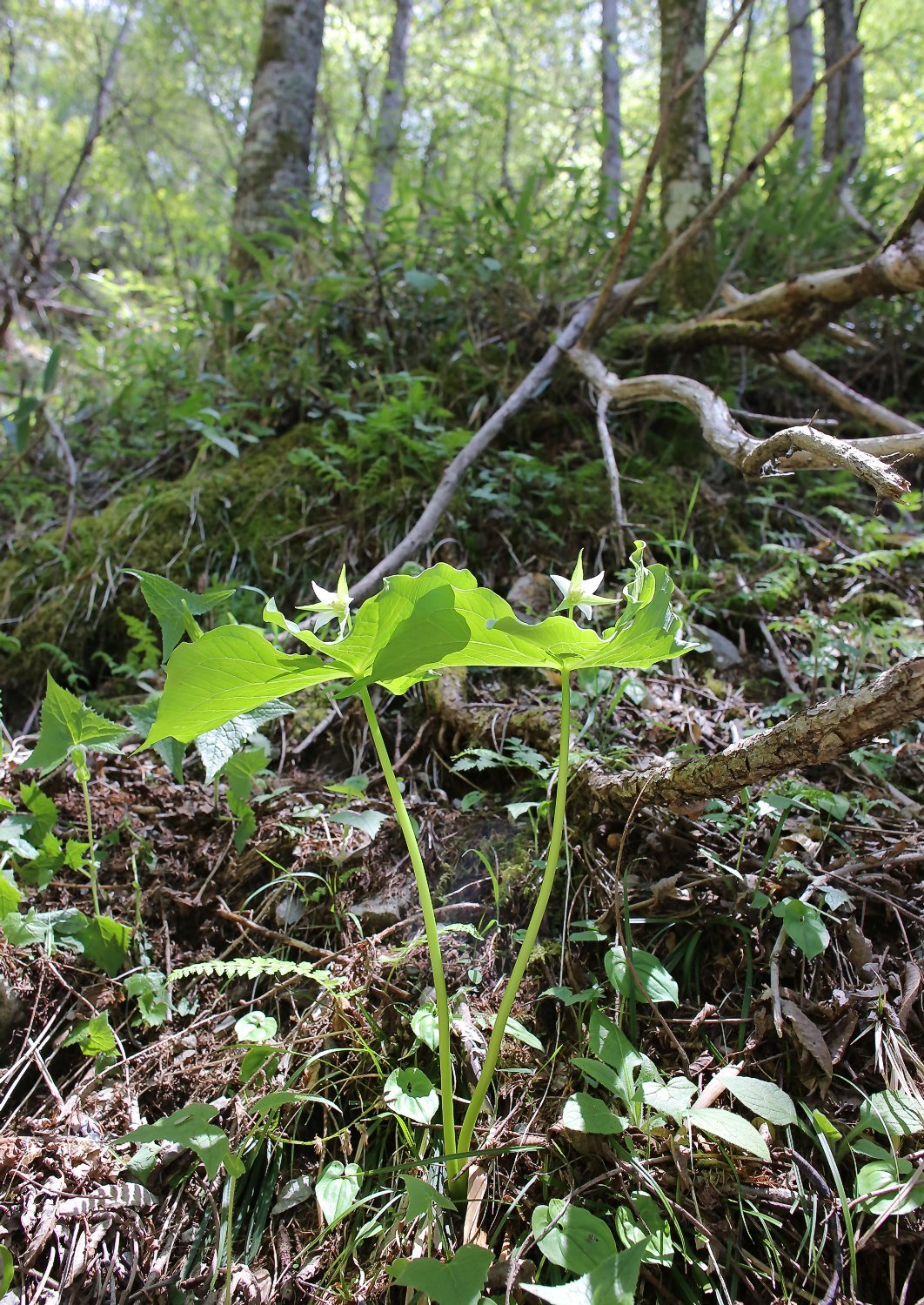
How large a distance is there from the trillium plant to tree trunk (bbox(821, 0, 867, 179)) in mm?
6730

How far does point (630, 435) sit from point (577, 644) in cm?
278

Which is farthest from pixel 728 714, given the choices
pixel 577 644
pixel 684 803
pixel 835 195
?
pixel 835 195

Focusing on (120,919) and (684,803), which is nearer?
(684,803)

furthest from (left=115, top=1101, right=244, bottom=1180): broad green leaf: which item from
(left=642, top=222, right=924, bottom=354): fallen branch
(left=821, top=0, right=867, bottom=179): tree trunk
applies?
(left=821, top=0, right=867, bottom=179): tree trunk

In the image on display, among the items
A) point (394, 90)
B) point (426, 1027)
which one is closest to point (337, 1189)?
point (426, 1027)

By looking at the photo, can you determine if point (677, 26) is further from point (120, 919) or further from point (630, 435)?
point (120, 919)

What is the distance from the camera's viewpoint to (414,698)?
8.63 feet

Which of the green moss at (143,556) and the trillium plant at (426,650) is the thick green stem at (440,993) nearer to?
the trillium plant at (426,650)

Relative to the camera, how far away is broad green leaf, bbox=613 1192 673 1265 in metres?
1.17

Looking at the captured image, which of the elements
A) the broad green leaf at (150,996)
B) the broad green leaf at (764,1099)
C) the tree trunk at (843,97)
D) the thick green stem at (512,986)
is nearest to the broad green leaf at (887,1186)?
the broad green leaf at (764,1099)

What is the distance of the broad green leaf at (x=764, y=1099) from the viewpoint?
1261 millimetres

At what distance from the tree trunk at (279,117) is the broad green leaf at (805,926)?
18.1ft

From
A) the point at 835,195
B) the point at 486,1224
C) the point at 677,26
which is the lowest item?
the point at 486,1224

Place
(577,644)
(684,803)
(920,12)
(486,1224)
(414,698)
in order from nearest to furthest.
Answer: (577,644), (486,1224), (684,803), (414,698), (920,12)
